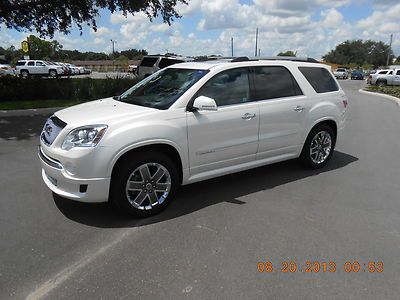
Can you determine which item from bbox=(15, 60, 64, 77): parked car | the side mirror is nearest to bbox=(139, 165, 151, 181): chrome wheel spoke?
the side mirror

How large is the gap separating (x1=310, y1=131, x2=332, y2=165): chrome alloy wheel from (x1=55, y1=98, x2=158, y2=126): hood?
2948 millimetres

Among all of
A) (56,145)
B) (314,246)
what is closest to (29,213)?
(56,145)

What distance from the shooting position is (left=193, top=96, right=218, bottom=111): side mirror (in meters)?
4.39

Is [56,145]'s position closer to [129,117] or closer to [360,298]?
[129,117]

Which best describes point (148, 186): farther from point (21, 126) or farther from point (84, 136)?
point (21, 126)

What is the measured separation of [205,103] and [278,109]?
4.77 feet

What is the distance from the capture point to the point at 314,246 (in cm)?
372

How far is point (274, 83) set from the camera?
552 cm

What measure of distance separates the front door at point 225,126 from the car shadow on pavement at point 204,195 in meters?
0.43

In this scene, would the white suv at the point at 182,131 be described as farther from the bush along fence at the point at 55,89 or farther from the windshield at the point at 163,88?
the bush along fence at the point at 55,89

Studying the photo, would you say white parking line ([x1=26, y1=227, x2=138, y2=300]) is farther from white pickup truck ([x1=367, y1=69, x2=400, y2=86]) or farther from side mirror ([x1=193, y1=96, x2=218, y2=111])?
white pickup truck ([x1=367, y1=69, x2=400, y2=86])

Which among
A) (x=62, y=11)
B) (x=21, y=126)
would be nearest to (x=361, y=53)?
(x=62, y=11)

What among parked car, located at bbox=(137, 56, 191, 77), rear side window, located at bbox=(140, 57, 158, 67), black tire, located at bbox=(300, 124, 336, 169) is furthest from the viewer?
rear side window, located at bbox=(140, 57, 158, 67)

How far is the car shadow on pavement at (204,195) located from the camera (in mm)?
4324
